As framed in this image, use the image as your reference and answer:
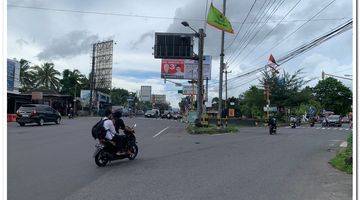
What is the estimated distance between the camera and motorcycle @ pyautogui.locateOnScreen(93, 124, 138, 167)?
12.7m

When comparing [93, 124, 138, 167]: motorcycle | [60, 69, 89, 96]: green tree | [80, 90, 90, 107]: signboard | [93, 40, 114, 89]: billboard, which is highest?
[93, 40, 114, 89]: billboard

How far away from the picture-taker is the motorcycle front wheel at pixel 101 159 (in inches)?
496

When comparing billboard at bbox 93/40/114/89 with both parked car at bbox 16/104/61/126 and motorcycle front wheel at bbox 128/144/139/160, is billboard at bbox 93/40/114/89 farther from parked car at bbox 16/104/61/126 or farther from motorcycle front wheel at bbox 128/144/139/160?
motorcycle front wheel at bbox 128/144/139/160

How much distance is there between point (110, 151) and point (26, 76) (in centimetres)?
7548

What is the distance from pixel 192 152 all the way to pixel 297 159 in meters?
3.64

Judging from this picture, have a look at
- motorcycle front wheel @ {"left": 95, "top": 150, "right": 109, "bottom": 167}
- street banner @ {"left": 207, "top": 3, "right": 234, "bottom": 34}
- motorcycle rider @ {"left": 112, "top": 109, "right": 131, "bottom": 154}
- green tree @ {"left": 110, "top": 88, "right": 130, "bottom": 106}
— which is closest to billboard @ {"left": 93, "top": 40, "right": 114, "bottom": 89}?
green tree @ {"left": 110, "top": 88, "right": 130, "bottom": 106}

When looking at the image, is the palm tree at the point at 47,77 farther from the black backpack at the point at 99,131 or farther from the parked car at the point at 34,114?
the black backpack at the point at 99,131

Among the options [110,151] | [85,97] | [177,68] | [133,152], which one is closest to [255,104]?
[177,68]

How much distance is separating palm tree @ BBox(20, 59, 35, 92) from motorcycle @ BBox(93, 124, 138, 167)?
233 ft

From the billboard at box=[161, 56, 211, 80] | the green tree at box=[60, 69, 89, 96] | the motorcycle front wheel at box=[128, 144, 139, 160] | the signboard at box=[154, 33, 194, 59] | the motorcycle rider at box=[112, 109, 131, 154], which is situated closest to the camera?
the motorcycle rider at box=[112, 109, 131, 154]

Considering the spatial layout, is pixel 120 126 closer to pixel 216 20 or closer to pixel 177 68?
pixel 216 20

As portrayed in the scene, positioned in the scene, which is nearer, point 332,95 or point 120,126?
point 120,126

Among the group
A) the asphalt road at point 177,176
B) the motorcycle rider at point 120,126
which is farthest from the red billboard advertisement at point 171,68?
the motorcycle rider at point 120,126

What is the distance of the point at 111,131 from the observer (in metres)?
13.0
